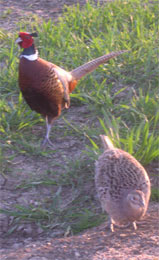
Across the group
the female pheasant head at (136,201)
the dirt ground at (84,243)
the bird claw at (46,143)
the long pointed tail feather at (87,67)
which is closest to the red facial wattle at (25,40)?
the long pointed tail feather at (87,67)

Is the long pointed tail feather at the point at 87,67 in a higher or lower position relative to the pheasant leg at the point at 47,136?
higher

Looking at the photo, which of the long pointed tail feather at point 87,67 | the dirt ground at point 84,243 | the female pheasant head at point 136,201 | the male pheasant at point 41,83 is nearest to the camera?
→ the dirt ground at point 84,243

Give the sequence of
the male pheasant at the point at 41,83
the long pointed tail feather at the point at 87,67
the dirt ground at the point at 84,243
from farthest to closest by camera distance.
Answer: the long pointed tail feather at the point at 87,67
the male pheasant at the point at 41,83
the dirt ground at the point at 84,243

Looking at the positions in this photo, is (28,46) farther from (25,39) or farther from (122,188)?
(122,188)

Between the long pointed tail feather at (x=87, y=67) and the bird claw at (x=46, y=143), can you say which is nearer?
the bird claw at (x=46, y=143)

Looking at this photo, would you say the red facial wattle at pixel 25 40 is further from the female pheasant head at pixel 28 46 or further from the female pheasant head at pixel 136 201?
the female pheasant head at pixel 136 201

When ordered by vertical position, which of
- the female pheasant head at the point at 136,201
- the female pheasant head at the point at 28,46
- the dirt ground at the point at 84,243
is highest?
the female pheasant head at the point at 28,46

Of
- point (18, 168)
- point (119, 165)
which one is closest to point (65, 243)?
point (119, 165)

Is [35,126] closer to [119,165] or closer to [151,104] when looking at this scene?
[151,104]

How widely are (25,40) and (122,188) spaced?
1.85 metres

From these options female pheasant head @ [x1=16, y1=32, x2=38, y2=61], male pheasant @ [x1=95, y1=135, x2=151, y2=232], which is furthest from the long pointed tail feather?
male pheasant @ [x1=95, y1=135, x2=151, y2=232]

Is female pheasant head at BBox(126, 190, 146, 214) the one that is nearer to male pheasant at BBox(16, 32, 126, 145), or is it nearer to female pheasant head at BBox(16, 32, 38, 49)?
male pheasant at BBox(16, 32, 126, 145)

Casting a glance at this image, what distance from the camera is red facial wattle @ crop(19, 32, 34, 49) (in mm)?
3861

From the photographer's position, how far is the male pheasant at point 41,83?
12.2ft
